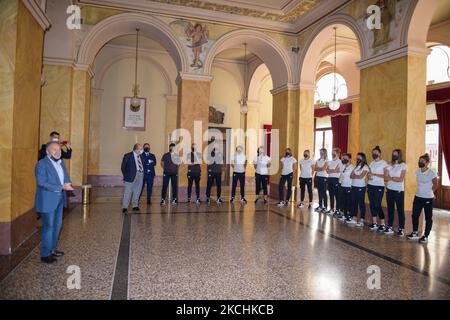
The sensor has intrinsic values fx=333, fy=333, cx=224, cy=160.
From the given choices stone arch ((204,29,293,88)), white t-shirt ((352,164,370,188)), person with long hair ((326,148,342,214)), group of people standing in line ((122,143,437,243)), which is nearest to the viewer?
group of people standing in line ((122,143,437,243))

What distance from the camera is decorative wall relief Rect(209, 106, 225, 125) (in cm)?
1449

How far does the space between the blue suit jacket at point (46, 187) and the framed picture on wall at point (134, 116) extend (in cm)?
967

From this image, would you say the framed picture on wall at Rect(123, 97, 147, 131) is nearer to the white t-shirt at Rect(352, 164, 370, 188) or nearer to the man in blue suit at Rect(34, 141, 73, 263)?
the white t-shirt at Rect(352, 164, 370, 188)

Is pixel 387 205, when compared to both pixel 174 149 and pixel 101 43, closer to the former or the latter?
pixel 174 149

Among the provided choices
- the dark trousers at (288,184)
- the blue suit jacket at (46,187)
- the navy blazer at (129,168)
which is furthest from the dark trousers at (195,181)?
the blue suit jacket at (46,187)

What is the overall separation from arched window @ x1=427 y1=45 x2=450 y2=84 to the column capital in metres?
3.79

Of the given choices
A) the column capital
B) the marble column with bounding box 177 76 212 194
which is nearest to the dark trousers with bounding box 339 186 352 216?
the column capital

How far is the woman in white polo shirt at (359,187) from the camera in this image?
676cm

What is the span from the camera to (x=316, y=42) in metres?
9.74

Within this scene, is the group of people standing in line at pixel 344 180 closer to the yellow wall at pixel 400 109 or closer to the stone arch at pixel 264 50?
the yellow wall at pixel 400 109

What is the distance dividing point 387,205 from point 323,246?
209cm

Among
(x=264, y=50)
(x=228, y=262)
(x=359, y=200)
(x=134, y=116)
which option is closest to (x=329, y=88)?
(x=264, y=50)

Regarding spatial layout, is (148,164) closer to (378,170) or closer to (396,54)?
(378,170)

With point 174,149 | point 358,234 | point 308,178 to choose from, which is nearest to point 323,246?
point 358,234
